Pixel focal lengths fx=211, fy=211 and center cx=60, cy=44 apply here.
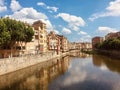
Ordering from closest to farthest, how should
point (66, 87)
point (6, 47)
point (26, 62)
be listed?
1. point (66, 87)
2. point (26, 62)
3. point (6, 47)

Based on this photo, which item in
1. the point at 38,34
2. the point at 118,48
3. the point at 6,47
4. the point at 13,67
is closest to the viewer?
the point at 13,67

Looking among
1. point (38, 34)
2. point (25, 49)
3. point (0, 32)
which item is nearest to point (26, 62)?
point (0, 32)

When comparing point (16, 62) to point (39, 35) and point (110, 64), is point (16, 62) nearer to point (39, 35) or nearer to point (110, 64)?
point (110, 64)

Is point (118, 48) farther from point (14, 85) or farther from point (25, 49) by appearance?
point (14, 85)

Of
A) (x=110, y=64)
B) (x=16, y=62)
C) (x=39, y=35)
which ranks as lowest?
(x=110, y=64)

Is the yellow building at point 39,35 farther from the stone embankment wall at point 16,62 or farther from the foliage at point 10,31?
the foliage at point 10,31

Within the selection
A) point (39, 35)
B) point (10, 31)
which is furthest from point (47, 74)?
point (39, 35)

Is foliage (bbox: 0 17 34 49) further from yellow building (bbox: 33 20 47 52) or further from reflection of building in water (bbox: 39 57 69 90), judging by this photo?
yellow building (bbox: 33 20 47 52)

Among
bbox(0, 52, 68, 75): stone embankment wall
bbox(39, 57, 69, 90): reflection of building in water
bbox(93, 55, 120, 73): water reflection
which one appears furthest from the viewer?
bbox(93, 55, 120, 73): water reflection

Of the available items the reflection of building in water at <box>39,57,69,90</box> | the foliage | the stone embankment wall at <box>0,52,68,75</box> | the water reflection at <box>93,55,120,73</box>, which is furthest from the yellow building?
the reflection of building in water at <box>39,57,69,90</box>

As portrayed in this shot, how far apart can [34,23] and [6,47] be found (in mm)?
48504

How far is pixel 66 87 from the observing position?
33062mm

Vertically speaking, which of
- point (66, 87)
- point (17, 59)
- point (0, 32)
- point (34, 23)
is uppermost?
point (34, 23)

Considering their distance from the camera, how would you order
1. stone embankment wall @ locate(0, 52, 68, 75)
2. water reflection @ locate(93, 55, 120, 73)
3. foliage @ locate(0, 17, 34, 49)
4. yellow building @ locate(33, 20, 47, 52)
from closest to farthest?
1. stone embankment wall @ locate(0, 52, 68, 75)
2. foliage @ locate(0, 17, 34, 49)
3. water reflection @ locate(93, 55, 120, 73)
4. yellow building @ locate(33, 20, 47, 52)
